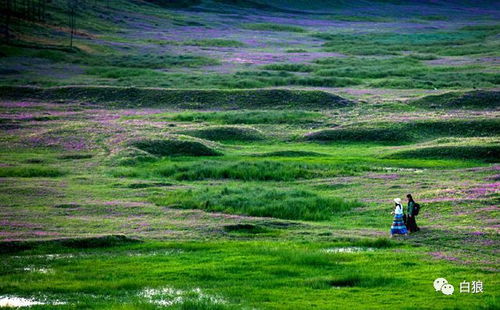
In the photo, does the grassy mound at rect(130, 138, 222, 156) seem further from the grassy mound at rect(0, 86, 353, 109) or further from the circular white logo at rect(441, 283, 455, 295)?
the circular white logo at rect(441, 283, 455, 295)

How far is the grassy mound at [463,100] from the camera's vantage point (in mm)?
80688

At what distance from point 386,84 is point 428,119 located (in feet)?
101

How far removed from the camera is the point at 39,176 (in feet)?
163

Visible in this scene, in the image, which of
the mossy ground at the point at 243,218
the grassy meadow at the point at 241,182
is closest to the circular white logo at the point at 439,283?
the grassy meadow at the point at 241,182

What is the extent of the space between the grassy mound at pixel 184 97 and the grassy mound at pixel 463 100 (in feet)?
31.2

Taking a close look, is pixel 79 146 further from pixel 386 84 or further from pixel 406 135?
pixel 386 84

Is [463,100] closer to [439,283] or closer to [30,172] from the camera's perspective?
[30,172]

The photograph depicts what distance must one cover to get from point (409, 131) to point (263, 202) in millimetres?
32366


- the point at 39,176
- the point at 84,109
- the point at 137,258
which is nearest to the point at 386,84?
the point at 84,109

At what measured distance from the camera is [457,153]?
57750 millimetres

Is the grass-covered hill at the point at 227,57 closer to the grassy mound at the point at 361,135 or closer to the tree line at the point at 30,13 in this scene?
the tree line at the point at 30,13

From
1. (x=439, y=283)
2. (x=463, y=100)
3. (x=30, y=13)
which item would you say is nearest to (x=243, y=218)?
(x=439, y=283)

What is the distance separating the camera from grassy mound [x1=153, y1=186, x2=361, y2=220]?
130 ft

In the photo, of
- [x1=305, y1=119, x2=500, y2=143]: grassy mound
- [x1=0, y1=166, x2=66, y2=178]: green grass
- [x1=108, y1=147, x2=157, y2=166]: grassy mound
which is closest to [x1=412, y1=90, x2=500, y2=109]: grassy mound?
[x1=305, y1=119, x2=500, y2=143]: grassy mound
